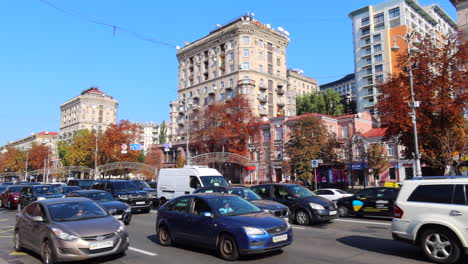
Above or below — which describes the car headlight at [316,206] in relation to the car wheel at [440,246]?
above

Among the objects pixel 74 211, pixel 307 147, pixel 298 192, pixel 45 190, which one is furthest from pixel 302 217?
pixel 307 147

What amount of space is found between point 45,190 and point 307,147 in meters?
25.0

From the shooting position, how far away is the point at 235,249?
754 centimetres

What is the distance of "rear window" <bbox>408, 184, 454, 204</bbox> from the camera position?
7.31m

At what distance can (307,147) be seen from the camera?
35938 mm

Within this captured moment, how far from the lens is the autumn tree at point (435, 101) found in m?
22.1

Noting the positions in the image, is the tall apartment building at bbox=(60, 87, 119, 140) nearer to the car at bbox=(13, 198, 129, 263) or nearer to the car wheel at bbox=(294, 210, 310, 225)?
the car wheel at bbox=(294, 210, 310, 225)

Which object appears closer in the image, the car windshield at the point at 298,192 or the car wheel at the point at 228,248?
the car wheel at the point at 228,248

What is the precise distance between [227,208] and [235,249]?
120 centimetres

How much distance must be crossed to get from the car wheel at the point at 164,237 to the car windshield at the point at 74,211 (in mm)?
1738

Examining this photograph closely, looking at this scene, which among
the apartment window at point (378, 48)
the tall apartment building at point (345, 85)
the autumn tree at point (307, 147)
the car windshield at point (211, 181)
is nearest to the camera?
the car windshield at point (211, 181)

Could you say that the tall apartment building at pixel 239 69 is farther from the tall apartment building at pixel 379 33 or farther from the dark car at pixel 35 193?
the dark car at pixel 35 193

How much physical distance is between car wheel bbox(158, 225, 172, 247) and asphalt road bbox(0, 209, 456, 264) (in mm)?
198

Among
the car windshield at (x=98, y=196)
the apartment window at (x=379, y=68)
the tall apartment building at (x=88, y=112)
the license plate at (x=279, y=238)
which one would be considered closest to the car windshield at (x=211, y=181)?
the car windshield at (x=98, y=196)
